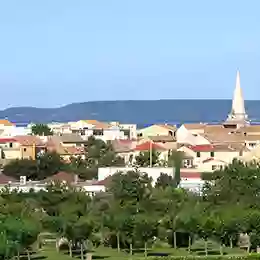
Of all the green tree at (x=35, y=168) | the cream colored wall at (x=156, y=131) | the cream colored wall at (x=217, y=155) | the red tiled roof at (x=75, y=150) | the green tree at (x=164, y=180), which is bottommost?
the green tree at (x=164, y=180)

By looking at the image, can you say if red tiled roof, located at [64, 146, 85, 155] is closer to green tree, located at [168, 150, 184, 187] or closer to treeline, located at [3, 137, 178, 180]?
treeline, located at [3, 137, 178, 180]

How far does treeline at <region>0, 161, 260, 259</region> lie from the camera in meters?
33.1

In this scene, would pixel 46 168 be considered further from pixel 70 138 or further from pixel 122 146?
pixel 70 138

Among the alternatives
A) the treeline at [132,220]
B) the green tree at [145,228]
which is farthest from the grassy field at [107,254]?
the green tree at [145,228]

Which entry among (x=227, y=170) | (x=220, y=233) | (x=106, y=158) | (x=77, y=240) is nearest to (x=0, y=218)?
(x=77, y=240)

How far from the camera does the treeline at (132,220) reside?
3312cm

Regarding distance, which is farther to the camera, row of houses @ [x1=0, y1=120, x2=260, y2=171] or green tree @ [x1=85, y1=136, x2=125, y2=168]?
row of houses @ [x1=0, y1=120, x2=260, y2=171]

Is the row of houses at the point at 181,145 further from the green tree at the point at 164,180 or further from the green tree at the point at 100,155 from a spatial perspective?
the green tree at the point at 164,180

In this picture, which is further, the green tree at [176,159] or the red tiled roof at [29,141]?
the red tiled roof at [29,141]

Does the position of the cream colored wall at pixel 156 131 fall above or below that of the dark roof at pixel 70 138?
above

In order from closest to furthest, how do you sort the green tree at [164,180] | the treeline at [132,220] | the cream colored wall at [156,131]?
the treeline at [132,220] < the green tree at [164,180] < the cream colored wall at [156,131]

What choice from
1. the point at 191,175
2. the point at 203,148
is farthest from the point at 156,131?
the point at 191,175

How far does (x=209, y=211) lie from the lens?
34938mm

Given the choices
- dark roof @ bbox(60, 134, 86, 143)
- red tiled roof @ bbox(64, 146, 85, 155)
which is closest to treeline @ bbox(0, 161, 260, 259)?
red tiled roof @ bbox(64, 146, 85, 155)
